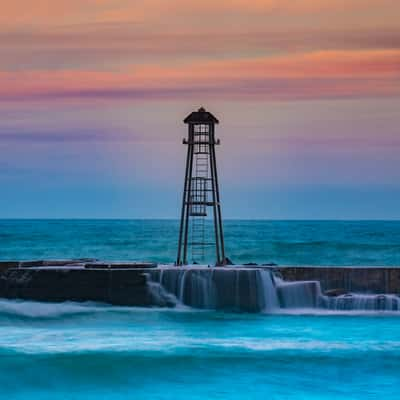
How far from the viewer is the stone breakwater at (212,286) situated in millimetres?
28750

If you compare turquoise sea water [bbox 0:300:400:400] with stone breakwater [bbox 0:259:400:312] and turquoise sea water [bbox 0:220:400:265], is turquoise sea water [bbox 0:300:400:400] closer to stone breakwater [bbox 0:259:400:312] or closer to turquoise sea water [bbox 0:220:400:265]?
stone breakwater [bbox 0:259:400:312]

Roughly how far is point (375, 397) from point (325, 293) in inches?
383

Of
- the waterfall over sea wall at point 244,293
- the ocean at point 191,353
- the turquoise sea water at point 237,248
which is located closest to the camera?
the ocean at point 191,353

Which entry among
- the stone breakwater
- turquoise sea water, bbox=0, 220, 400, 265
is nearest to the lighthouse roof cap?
the stone breakwater

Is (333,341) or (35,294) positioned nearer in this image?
(333,341)

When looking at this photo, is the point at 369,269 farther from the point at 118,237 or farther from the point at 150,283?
the point at 118,237

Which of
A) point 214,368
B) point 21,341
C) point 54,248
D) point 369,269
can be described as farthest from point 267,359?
point 54,248

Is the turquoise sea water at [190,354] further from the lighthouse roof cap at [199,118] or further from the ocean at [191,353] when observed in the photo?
the lighthouse roof cap at [199,118]

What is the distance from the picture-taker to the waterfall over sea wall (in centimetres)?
2869

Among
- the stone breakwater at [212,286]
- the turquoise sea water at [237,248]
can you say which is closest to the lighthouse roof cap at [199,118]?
the stone breakwater at [212,286]

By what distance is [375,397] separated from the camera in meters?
20.0

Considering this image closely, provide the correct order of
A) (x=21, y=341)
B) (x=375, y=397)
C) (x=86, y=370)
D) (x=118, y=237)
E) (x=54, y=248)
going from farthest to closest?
(x=118, y=237) → (x=54, y=248) → (x=21, y=341) → (x=86, y=370) → (x=375, y=397)

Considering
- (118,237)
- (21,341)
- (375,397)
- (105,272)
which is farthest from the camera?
(118,237)

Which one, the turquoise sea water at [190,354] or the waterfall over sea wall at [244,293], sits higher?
the waterfall over sea wall at [244,293]
